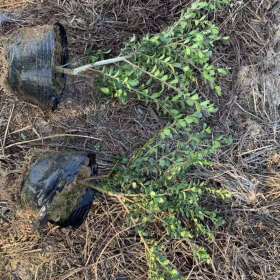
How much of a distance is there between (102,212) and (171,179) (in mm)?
482

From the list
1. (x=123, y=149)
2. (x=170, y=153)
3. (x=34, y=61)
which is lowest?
(x=123, y=149)

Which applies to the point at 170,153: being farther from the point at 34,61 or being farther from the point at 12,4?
the point at 12,4

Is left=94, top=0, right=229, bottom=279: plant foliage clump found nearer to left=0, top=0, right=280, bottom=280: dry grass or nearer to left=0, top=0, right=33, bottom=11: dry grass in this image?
left=0, top=0, right=280, bottom=280: dry grass

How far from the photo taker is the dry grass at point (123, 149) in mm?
2867

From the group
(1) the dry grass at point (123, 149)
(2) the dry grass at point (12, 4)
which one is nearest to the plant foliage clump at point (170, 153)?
(1) the dry grass at point (123, 149)

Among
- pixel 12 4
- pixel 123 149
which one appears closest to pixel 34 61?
pixel 12 4

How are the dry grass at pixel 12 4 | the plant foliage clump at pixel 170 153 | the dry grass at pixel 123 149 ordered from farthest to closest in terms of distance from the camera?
the dry grass at pixel 12 4 < the dry grass at pixel 123 149 < the plant foliage clump at pixel 170 153

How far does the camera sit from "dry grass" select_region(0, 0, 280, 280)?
9.41 ft

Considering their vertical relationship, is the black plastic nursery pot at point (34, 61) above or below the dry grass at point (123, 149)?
above

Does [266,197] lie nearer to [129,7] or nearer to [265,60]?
[265,60]

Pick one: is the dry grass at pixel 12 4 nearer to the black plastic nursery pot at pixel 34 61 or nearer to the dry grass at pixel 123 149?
the dry grass at pixel 123 149

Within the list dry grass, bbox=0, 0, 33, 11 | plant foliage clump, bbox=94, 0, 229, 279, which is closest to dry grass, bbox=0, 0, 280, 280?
dry grass, bbox=0, 0, 33, 11

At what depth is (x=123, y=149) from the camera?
2.97 metres

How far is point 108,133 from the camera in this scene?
2.98 metres
